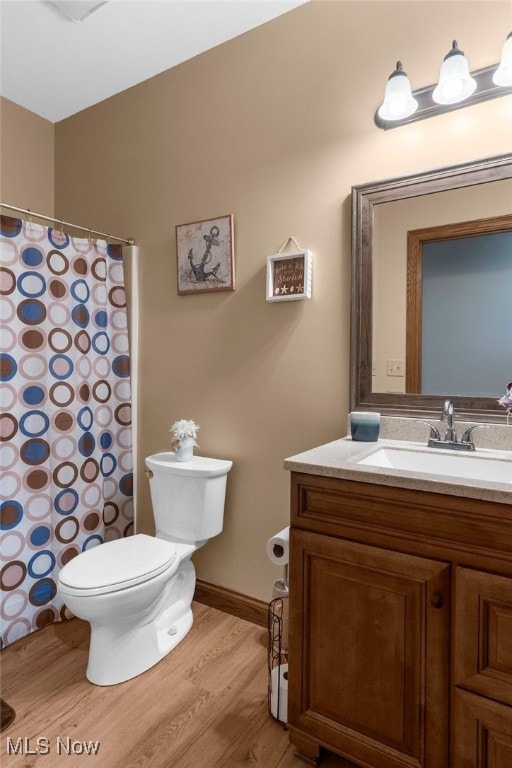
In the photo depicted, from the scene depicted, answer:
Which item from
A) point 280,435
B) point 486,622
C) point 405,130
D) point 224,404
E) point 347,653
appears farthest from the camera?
point 224,404

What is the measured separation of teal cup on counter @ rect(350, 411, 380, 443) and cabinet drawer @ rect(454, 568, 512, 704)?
58cm

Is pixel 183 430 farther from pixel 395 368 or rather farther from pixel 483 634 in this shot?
pixel 483 634

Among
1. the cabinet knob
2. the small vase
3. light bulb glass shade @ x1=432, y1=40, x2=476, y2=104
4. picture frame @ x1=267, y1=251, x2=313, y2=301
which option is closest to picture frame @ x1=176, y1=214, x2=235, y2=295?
picture frame @ x1=267, y1=251, x2=313, y2=301

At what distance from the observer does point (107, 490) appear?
2.26 metres

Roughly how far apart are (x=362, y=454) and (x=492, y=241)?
2.73ft

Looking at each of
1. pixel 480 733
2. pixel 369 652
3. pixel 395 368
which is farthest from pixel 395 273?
pixel 480 733

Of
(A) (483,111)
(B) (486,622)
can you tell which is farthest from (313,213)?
(B) (486,622)

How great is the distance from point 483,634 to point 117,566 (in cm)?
118

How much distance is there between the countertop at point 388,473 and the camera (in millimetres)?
967

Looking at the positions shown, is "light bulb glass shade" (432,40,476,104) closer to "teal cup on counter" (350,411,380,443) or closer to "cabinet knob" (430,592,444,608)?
"teal cup on counter" (350,411,380,443)

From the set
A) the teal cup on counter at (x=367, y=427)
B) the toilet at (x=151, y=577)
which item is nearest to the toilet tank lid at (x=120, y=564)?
the toilet at (x=151, y=577)

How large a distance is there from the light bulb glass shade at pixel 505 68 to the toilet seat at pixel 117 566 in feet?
6.45

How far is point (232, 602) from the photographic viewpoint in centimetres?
202

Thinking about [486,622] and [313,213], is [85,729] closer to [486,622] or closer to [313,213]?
[486,622]
